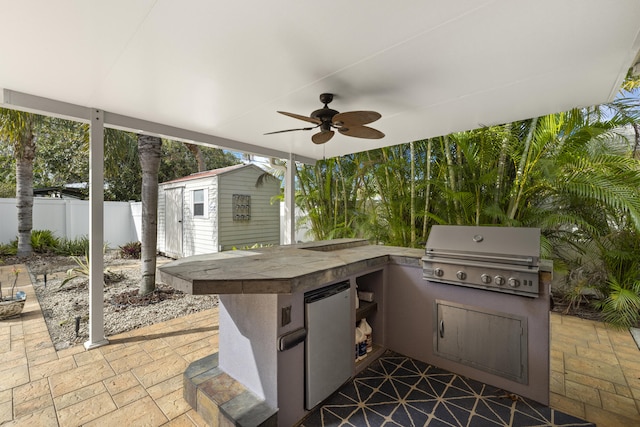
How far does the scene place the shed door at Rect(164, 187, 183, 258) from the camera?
820 centimetres

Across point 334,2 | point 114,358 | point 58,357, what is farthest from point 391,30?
point 58,357

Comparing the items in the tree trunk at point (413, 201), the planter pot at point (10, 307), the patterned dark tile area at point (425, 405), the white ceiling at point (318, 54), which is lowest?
the patterned dark tile area at point (425, 405)

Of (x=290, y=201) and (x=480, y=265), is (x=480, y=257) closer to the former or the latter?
(x=480, y=265)

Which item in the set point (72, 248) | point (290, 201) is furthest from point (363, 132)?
point (72, 248)

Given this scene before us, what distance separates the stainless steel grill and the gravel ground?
328 cm

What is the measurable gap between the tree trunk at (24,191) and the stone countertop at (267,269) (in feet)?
24.7

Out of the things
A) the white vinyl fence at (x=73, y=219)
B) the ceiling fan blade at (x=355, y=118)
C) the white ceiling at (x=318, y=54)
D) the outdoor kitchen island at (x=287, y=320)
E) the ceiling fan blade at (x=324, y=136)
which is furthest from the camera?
the white vinyl fence at (x=73, y=219)

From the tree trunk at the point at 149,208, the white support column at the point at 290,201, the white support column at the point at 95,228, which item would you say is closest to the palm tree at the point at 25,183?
the tree trunk at the point at 149,208

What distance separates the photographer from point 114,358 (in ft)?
9.06

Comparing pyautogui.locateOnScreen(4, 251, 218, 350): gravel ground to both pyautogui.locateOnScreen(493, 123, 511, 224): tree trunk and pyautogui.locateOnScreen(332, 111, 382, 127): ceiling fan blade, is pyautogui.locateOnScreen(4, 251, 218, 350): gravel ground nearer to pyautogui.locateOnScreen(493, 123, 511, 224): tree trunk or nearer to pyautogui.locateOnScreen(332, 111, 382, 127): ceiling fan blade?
pyautogui.locateOnScreen(332, 111, 382, 127): ceiling fan blade

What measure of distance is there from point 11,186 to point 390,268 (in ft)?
50.6

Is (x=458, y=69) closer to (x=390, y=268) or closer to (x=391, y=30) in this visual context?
(x=391, y=30)

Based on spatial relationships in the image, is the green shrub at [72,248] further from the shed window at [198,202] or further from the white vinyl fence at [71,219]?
the shed window at [198,202]

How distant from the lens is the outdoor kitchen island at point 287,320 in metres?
1.77
